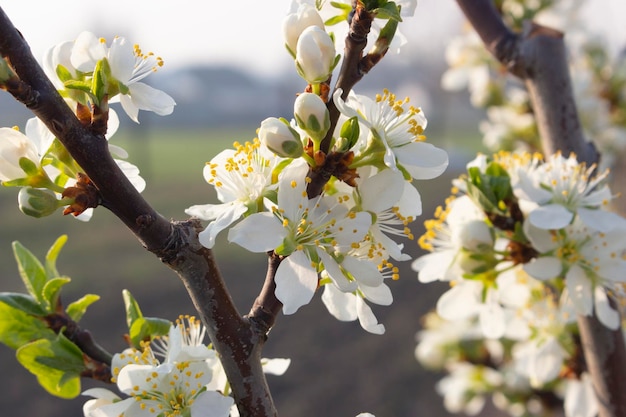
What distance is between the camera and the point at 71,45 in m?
0.73

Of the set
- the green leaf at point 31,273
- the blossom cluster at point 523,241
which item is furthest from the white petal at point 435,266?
the green leaf at point 31,273

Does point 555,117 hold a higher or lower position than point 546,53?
lower

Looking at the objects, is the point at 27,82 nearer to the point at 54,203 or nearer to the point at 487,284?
the point at 54,203

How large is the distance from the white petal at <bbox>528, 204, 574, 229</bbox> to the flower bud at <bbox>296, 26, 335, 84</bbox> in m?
0.45

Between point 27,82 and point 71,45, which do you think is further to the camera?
point 71,45

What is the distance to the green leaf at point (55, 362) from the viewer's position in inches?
30.6

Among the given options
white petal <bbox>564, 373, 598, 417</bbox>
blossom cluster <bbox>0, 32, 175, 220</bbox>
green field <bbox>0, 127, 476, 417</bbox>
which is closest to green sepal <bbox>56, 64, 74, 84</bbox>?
blossom cluster <bbox>0, 32, 175, 220</bbox>

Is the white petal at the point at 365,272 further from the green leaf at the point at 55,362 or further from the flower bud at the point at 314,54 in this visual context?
the green leaf at the point at 55,362

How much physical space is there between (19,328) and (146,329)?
158mm

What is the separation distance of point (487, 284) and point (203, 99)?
3602 centimetres

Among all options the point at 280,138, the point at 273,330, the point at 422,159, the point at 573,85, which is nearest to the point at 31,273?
the point at 280,138

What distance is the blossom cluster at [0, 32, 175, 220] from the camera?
679 mm

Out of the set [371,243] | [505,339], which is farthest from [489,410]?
[371,243]

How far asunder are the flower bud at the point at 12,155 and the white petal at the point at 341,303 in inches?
14.6
